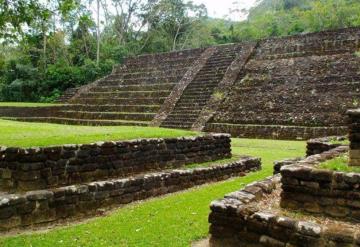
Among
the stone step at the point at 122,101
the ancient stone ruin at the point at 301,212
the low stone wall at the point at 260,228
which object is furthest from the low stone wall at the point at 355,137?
the stone step at the point at 122,101

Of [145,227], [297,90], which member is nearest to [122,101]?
[297,90]

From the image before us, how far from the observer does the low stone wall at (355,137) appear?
4.80m

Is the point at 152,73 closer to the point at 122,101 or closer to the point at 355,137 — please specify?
the point at 122,101

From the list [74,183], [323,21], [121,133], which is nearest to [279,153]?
[121,133]

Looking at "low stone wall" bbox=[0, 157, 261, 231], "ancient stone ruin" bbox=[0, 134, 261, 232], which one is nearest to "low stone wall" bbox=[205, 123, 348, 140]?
"ancient stone ruin" bbox=[0, 134, 261, 232]

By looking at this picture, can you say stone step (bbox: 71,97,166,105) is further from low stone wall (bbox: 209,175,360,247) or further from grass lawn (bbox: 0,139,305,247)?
low stone wall (bbox: 209,175,360,247)

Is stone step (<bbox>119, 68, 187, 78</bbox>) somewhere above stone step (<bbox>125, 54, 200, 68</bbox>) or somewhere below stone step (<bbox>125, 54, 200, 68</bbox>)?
below

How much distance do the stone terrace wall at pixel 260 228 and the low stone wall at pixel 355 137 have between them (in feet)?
1.88

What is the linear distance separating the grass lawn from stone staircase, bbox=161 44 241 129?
11836 mm

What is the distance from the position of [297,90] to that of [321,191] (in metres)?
15.0

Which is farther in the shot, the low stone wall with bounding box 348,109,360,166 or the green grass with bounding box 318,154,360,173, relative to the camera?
the low stone wall with bounding box 348,109,360,166

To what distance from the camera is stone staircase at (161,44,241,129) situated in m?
20.1

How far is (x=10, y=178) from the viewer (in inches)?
252

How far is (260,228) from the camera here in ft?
14.9
